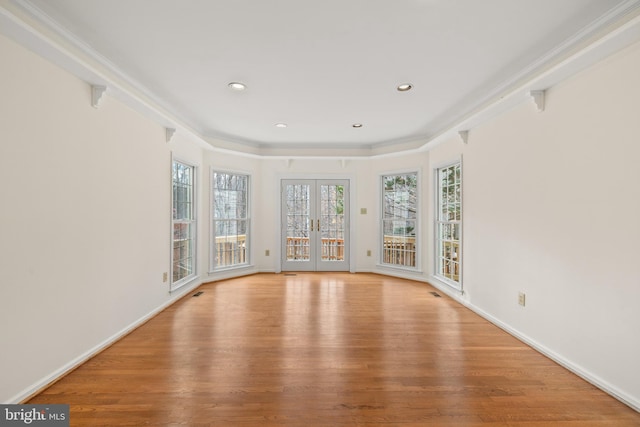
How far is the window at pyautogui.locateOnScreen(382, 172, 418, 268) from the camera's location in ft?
18.2

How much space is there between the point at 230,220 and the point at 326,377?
3.86 m

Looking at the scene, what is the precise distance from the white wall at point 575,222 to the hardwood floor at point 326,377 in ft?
1.02

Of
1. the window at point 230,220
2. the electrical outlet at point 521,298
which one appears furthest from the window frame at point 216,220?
the electrical outlet at point 521,298

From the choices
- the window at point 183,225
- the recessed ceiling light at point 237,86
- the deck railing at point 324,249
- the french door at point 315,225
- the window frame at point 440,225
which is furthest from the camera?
the french door at point 315,225

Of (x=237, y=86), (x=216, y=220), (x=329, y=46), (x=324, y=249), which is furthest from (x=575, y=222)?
(x=216, y=220)

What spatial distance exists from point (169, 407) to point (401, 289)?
3658mm

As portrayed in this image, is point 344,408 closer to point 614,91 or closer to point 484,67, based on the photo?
point 614,91

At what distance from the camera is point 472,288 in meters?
3.86

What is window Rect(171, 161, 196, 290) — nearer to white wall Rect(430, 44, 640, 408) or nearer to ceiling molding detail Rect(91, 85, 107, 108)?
ceiling molding detail Rect(91, 85, 107, 108)

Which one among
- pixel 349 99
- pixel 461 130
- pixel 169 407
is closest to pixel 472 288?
pixel 461 130

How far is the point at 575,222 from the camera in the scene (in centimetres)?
231

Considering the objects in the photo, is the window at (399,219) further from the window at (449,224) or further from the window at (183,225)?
the window at (183,225)

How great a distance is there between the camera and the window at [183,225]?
14.0ft

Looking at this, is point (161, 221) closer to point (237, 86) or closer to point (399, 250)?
point (237, 86)
